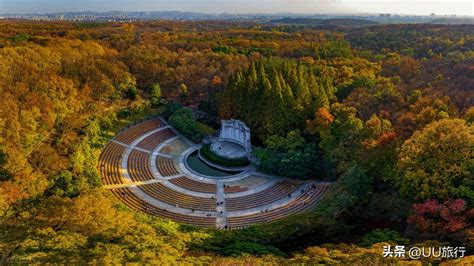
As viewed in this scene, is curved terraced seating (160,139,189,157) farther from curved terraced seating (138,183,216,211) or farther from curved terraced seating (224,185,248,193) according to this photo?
curved terraced seating (224,185,248,193)

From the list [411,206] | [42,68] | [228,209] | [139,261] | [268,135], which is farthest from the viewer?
[42,68]

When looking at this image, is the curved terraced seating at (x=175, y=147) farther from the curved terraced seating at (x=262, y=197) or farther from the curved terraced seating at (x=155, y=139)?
the curved terraced seating at (x=262, y=197)

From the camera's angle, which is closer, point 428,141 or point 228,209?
point 428,141

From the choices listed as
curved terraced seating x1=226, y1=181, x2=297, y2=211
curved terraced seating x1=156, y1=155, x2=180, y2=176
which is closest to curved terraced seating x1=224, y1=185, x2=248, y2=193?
curved terraced seating x1=226, y1=181, x2=297, y2=211

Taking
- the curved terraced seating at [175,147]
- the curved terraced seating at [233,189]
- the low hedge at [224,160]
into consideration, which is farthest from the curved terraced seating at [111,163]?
the curved terraced seating at [233,189]

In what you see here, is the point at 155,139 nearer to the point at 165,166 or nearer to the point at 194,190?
the point at 165,166

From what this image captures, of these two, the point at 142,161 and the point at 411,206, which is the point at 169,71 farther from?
the point at 411,206

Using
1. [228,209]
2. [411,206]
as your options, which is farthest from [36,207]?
[411,206]
